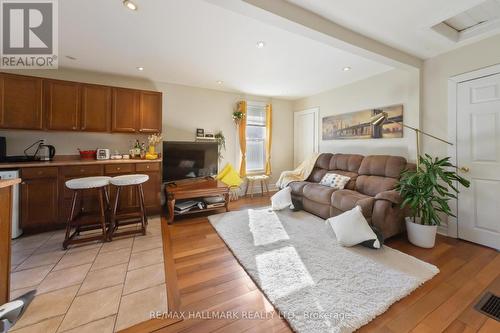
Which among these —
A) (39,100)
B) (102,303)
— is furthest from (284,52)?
(39,100)

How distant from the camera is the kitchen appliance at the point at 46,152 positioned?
300 cm

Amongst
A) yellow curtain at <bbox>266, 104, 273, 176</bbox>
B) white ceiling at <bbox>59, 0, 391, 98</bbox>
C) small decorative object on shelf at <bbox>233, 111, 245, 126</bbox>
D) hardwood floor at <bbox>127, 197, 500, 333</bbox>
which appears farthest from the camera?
yellow curtain at <bbox>266, 104, 273, 176</bbox>

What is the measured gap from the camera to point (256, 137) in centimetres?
503

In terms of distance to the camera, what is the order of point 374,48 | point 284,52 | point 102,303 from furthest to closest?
1. point 284,52
2. point 374,48
3. point 102,303

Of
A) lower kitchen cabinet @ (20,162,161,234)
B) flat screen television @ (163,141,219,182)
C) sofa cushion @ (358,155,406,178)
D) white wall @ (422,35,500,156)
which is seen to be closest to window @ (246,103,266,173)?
flat screen television @ (163,141,219,182)

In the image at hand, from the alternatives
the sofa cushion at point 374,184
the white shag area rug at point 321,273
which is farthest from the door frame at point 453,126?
the white shag area rug at point 321,273

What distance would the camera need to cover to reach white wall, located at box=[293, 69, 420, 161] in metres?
3.03

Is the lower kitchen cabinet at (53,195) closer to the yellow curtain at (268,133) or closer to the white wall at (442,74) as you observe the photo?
the yellow curtain at (268,133)

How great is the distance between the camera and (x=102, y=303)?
150 cm

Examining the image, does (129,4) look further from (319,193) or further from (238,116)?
(319,193)

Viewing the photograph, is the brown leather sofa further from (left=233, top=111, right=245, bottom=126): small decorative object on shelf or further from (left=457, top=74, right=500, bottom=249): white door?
(left=233, top=111, right=245, bottom=126): small decorative object on shelf

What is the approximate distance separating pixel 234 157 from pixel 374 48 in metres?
3.26

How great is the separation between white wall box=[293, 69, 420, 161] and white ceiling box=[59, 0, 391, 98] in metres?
0.20

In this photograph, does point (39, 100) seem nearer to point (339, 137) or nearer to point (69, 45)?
point (69, 45)
